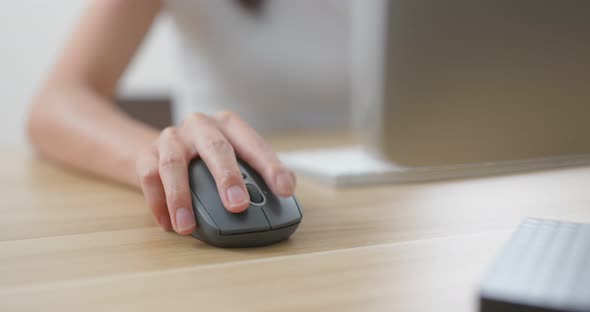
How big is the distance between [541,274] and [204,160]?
27 centimetres

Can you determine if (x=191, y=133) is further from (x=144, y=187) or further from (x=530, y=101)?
(x=530, y=101)

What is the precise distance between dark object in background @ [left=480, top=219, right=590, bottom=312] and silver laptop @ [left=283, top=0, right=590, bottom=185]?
24 centimetres

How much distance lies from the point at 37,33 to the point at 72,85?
53.3 inches

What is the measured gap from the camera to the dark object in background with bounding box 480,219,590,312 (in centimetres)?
28

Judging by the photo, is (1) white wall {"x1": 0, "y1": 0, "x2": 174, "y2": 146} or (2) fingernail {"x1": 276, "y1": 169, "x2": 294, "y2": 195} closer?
(2) fingernail {"x1": 276, "y1": 169, "x2": 294, "y2": 195}

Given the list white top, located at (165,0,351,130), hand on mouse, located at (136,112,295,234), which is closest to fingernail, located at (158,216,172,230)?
hand on mouse, located at (136,112,295,234)

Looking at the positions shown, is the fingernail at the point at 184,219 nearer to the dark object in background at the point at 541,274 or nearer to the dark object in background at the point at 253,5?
the dark object in background at the point at 541,274

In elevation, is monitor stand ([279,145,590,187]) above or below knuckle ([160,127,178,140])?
above

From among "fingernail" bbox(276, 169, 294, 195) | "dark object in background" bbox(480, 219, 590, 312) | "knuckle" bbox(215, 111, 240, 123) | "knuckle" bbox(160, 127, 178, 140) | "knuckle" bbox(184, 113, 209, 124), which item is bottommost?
"dark object in background" bbox(480, 219, 590, 312)

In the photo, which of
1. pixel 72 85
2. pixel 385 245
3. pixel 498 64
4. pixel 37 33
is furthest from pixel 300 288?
pixel 37 33

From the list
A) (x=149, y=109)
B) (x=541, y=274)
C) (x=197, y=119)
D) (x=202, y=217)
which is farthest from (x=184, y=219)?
(x=149, y=109)

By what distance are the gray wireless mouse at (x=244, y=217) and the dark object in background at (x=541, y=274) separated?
16 cm

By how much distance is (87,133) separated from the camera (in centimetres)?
74

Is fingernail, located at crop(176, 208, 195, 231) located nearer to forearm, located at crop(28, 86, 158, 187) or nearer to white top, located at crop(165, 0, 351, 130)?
forearm, located at crop(28, 86, 158, 187)
